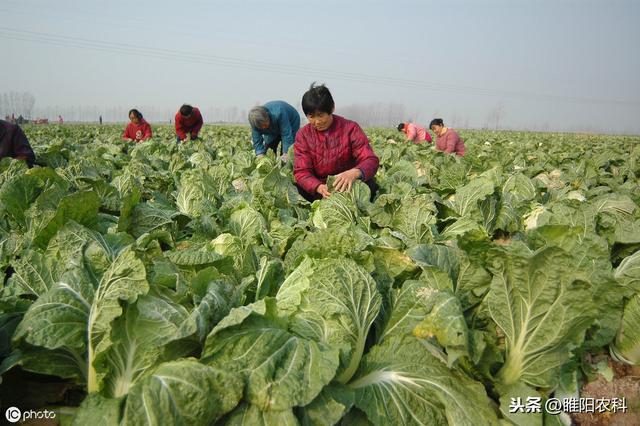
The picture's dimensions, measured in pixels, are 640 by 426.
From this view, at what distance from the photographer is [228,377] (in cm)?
149

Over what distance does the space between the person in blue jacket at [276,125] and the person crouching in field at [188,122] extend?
13.7 feet

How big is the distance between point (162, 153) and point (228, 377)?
9963mm

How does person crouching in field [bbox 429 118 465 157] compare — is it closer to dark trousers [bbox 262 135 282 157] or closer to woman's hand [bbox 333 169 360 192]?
dark trousers [bbox 262 135 282 157]

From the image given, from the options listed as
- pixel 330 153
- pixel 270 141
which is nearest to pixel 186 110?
pixel 270 141

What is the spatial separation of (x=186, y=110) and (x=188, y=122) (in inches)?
Answer: 46.7

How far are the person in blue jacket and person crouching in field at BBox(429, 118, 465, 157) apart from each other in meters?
4.97

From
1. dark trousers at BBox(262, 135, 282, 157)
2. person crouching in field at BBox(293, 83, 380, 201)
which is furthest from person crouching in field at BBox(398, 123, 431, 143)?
person crouching in field at BBox(293, 83, 380, 201)

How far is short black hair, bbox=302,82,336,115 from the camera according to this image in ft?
14.9

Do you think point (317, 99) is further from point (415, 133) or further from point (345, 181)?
point (415, 133)

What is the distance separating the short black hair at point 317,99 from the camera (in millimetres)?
4555

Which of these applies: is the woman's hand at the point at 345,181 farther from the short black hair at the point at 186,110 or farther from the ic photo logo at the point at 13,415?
the short black hair at the point at 186,110

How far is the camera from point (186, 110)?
11.6 metres

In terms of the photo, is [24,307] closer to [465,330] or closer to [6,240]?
[6,240]

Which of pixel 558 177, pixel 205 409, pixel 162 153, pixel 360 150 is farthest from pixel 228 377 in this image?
pixel 162 153
